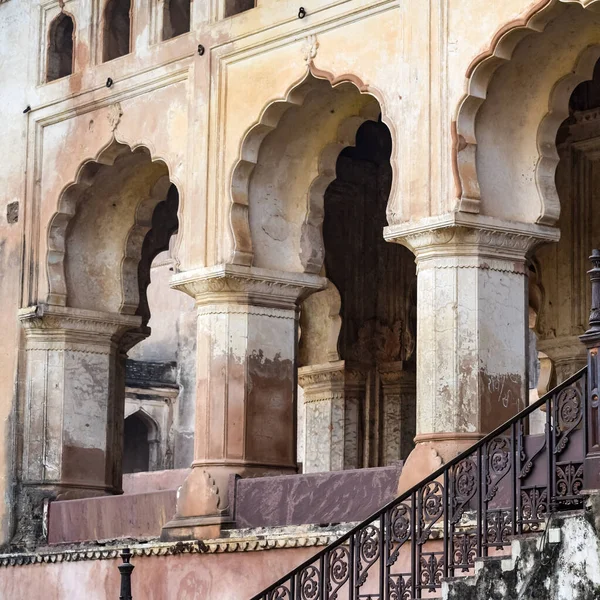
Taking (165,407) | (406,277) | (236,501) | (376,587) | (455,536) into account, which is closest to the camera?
(455,536)

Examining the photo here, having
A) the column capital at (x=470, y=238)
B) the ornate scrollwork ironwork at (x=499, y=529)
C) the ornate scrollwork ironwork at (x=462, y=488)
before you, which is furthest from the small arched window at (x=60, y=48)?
the ornate scrollwork ironwork at (x=499, y=529)

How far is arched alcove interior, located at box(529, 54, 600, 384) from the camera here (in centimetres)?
1473

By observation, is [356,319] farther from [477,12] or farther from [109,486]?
[477,12]

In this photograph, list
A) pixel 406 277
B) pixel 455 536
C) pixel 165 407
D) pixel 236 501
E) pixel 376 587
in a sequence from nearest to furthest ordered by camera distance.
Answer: pixel 455 536 → pixel 376 587 → pixel 236 501 → pixel 406 277 → pixel 165 407

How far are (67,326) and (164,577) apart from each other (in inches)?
110

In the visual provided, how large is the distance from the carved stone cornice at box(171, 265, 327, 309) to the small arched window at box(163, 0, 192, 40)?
2.32m

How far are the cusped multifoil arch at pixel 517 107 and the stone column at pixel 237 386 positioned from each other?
232cm

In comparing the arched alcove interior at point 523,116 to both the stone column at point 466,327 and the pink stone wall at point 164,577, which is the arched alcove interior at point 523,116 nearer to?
the stone column at point 466,327

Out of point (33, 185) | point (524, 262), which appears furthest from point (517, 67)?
point (33, 185)

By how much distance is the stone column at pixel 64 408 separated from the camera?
48.3ft

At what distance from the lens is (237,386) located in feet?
42.4

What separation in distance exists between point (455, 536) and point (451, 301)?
93.2 inches

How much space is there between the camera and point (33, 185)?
15.1 metres

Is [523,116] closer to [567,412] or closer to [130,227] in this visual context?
[567,412]
